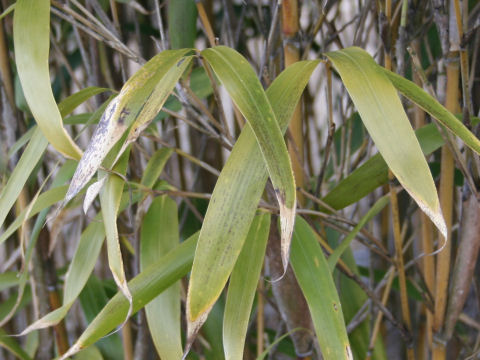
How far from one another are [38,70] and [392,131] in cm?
25

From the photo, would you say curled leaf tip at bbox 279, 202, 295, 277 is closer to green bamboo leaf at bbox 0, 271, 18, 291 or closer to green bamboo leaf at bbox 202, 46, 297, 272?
green bamboo leaf at bbox 202, 46, 297, 272

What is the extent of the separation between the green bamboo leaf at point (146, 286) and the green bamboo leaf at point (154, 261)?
47 millimetres

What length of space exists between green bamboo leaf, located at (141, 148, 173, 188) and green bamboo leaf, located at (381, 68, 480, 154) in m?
0.27

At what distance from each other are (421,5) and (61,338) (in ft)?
1.92

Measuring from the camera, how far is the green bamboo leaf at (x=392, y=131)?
13.2 inches

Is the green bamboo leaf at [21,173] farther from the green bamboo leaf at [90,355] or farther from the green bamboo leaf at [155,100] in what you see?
the green bamboo leaf at [90,355]

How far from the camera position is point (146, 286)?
0.48 meters

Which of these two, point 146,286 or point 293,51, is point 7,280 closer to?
point 146,286

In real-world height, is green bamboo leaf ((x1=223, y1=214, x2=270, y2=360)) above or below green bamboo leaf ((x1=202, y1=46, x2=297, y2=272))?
below

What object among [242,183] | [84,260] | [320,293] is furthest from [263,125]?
[84,260]

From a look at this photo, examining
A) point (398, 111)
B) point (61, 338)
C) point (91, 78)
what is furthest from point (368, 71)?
point (61, 338)

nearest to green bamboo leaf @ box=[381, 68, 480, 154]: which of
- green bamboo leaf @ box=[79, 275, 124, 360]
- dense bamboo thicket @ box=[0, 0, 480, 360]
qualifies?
dense bamboo thicket @ box=[0, 0, 480, 360]

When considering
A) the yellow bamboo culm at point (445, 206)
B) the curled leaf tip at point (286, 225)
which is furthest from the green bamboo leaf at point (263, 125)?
the yellow bamboo culm at point (445, 206)

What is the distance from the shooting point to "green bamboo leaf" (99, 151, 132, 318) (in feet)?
1.15
